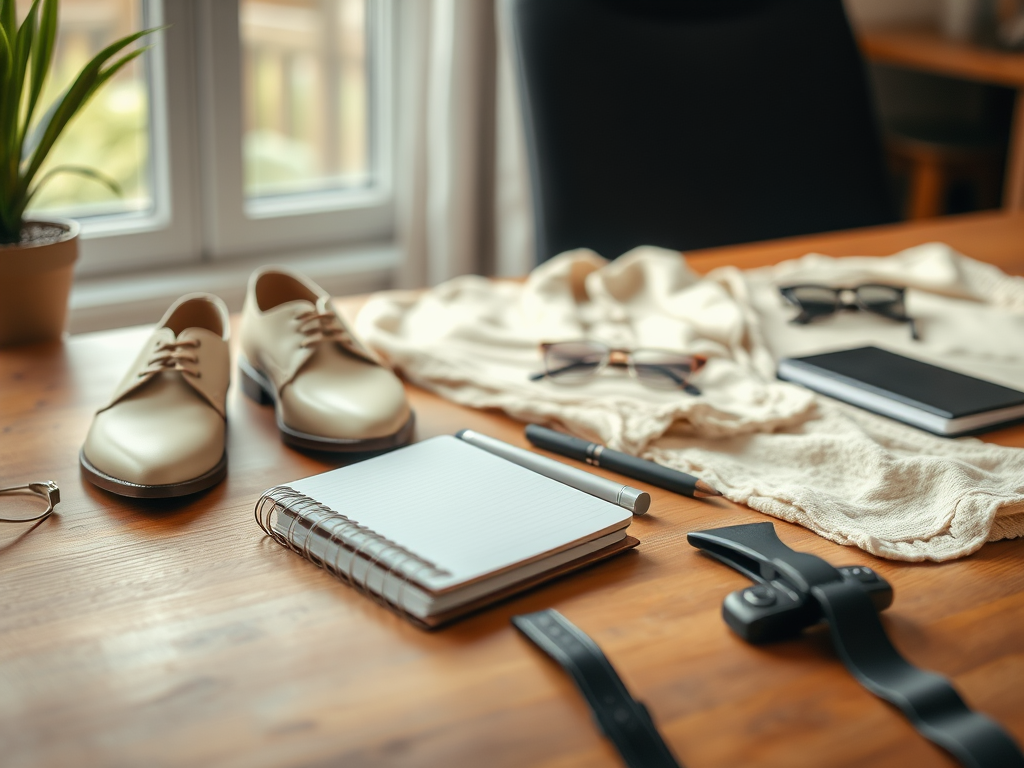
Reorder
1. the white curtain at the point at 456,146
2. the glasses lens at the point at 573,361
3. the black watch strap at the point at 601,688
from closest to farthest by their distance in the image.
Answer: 1. the black watch strap at the point at 601,688
2. the glasses lens at the point at 573,361
3. the white curtain at the point at 456,146

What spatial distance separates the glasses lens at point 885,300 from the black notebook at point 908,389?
0.15 metres

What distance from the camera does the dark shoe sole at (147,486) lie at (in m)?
0.76

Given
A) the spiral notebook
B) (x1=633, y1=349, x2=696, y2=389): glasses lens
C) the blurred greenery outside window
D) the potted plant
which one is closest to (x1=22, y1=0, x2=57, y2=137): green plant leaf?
the potted plant

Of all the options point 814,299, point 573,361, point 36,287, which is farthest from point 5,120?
point 814,299

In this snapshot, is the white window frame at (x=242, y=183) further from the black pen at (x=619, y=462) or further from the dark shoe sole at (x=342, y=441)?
the black pen at (x=619, y=462)

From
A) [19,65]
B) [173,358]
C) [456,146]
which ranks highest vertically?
[19,65]

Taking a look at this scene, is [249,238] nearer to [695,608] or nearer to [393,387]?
[393,387]

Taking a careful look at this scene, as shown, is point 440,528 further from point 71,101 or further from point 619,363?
point 71,101

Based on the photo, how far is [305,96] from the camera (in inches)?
90.2

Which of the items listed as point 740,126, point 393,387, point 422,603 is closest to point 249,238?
point 740,126

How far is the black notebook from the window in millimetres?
1388

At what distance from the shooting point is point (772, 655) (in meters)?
0.62

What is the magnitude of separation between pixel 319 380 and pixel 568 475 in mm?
232

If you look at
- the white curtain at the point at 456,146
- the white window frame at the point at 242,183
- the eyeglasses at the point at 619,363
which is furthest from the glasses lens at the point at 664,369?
the white window frame at the point at 242,183
